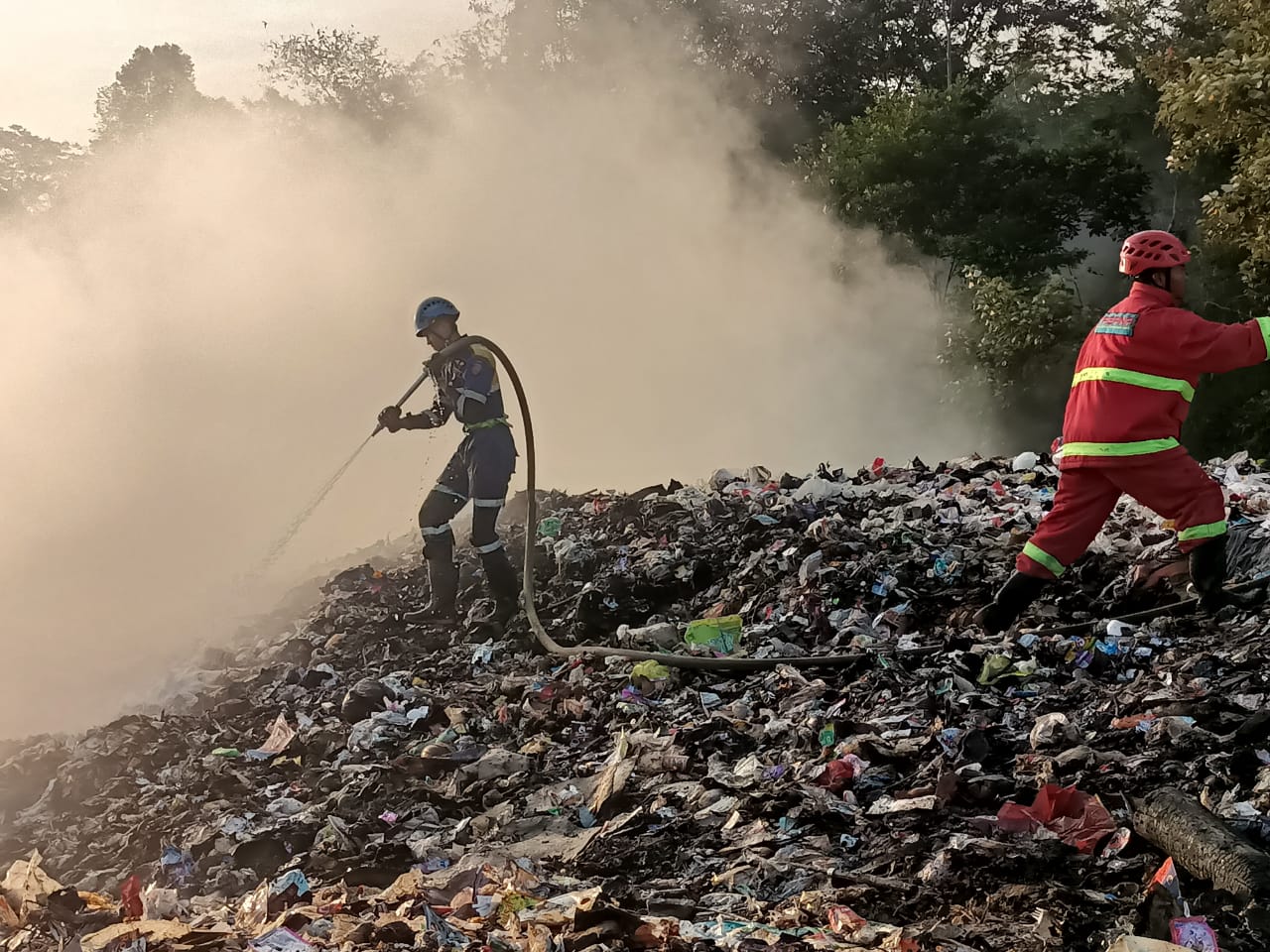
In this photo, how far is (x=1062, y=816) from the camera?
3.31 meters

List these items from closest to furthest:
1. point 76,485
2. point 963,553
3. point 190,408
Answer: point 963,553 → point 76,485 → point 190,408

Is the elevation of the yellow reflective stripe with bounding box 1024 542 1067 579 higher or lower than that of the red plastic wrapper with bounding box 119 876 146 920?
higher

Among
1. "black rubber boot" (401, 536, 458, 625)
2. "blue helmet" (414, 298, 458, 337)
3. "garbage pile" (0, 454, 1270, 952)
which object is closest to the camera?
"garbage pile" (0, 454, 1270, 952)

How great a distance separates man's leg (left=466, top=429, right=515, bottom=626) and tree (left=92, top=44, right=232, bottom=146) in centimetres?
3220

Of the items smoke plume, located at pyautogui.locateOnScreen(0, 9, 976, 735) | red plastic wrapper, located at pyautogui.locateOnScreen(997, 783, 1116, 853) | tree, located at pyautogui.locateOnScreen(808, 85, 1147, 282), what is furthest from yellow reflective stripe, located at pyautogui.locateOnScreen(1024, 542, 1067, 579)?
tree, located at pyautogui.locateOnScreen(808, 85, 1147, 282)

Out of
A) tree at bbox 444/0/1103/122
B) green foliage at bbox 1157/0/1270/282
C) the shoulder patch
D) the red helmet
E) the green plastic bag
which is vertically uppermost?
tree at bbox 444/0/1103/122

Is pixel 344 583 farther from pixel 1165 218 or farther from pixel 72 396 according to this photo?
pixel 1165 218

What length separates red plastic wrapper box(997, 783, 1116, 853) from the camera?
3.20m

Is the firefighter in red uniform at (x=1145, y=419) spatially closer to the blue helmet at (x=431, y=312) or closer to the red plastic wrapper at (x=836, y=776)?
the red plastic wrapper at (x=836, y=776)

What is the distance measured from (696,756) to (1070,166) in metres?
16.6

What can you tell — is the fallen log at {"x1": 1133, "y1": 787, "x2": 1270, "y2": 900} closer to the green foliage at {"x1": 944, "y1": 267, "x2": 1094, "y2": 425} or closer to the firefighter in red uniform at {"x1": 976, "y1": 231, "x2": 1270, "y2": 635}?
the firefighter in red uniform at {"x1": 976, "y1": 231, "x2": 1270, "y2": 635}

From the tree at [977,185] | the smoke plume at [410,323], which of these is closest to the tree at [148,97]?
the smoke plume at [410,323]

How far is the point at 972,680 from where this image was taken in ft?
15.5

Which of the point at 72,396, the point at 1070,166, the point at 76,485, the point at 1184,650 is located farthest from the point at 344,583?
the point at 1070,166
